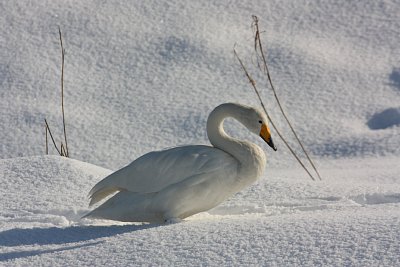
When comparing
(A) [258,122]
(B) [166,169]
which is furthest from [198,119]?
(B) [166,169]

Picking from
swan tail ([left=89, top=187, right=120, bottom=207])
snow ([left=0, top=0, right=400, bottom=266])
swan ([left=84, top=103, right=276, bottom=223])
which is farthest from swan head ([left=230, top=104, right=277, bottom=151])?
swan tail ([left=89, top=187, right=120, bottom=207])

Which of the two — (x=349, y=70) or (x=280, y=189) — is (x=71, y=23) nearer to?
(x=349, y=70)

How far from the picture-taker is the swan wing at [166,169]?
390 cm

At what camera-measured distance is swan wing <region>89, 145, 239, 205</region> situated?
390 centimetres

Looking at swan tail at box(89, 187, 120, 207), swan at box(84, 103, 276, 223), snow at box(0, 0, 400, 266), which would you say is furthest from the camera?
swan tail at box(89, 187, 120, 207)

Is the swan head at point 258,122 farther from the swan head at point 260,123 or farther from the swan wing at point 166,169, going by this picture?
the swan wing at point 166,169

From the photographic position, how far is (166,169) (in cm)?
391

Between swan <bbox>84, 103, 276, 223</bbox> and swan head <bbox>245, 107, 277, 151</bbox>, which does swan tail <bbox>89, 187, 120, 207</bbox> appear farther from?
swan head <bbox>245, 107, 277, 151</bbox>

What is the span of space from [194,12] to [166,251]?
4.84 meters

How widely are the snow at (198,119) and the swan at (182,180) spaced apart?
0.29 ft

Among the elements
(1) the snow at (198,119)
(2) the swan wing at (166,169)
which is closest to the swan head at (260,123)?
(2) the swan wing at (166,169)

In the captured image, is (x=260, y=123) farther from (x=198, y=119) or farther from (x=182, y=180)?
(x=198, y=119)

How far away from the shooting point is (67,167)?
4.89 metres

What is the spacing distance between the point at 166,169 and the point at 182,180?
0.27ft
